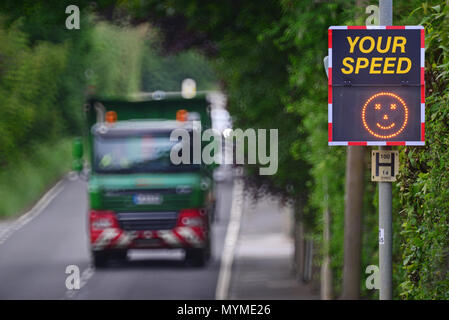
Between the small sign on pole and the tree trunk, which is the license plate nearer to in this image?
the tree trunk

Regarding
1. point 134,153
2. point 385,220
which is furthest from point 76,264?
point 385,220

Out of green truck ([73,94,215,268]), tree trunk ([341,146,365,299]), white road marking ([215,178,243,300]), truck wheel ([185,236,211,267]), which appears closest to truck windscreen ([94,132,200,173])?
green truck ([73,94,215,268])

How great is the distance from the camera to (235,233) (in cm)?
3862

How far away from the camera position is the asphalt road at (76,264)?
71.5 ft

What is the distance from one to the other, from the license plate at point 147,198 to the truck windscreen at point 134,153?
542mm

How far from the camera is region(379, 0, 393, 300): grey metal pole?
9.38 m

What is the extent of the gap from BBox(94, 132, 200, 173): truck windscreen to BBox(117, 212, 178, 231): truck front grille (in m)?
0.92

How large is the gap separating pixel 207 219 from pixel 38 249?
8.15 metres

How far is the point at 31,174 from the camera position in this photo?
20984 mm

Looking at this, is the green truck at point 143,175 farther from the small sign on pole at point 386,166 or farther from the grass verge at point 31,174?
the small sign on pole at point 386,166

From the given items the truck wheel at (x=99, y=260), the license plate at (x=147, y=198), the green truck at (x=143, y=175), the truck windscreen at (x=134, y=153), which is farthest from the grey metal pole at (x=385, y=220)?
the truck wheel at (x=99, y=260)
